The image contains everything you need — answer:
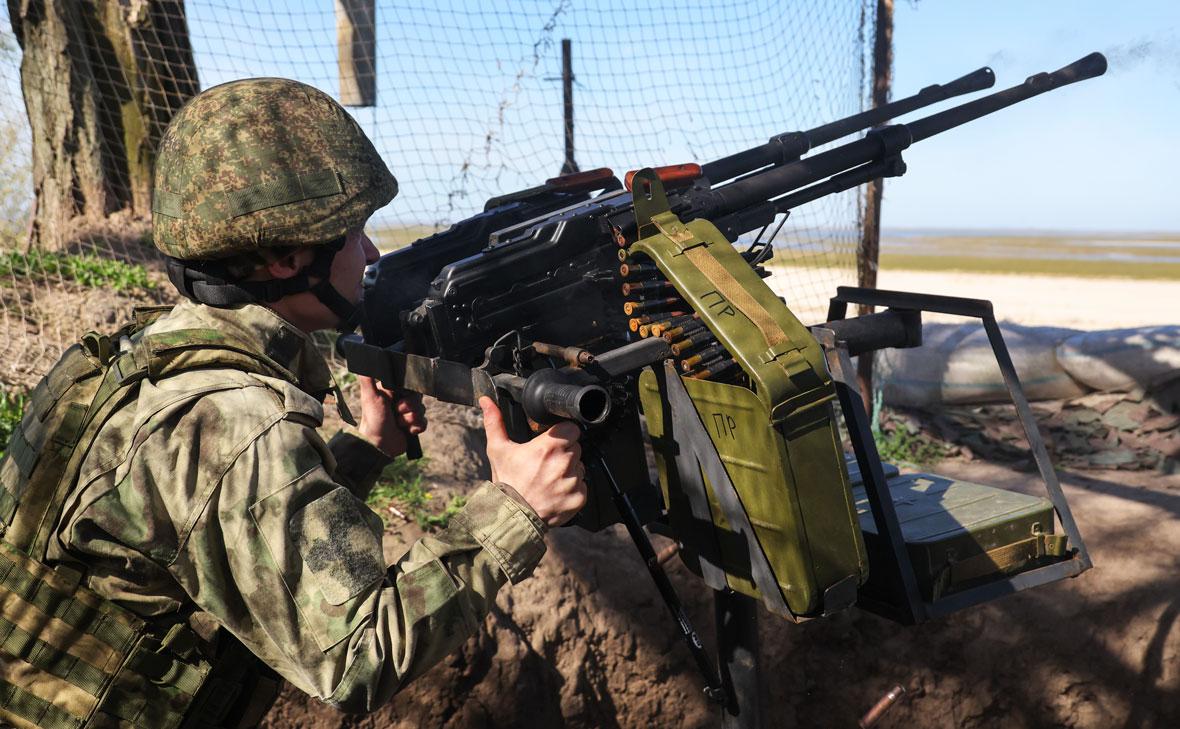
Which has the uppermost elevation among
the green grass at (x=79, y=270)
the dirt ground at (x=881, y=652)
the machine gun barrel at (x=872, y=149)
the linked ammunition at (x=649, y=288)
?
the green grass at (x=79, y=270)

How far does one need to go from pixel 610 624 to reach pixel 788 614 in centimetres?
219

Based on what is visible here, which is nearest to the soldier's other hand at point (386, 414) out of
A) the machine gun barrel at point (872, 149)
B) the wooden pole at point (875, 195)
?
the machine gun barrel at point (872, 149)

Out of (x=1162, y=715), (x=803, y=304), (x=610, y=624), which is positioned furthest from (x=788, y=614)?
(x=803, y=304)

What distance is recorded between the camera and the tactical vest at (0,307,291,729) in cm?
189

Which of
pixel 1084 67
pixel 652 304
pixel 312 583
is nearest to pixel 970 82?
pixel 1084 67

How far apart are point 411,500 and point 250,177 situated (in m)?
2.53

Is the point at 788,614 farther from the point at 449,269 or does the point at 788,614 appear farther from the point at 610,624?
the point at 610,624

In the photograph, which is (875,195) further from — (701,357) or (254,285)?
(254,285)

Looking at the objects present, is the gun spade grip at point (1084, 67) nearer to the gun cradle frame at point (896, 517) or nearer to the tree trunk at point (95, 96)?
the gun cradle frame at point (896, 517)

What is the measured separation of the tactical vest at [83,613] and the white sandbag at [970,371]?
5727 millimetres

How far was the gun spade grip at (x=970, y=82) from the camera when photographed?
3.80m

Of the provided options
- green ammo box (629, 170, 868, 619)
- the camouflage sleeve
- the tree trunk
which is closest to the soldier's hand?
the camouflage sleeve

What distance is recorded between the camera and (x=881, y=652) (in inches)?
177

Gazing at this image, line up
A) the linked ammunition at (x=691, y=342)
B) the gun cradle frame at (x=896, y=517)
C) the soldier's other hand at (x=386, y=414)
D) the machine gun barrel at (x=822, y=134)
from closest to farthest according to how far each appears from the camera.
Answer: the linked ammunition at (x=691, y=342) → the gun cradle frame at (x=896, y=517) → the soldier's other hand at (x=386, y=414) → the machine gun barrel at (x=822, y=134)
